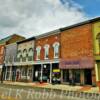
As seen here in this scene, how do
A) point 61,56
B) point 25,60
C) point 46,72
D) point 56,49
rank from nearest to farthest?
point 61,56
point 56,49
point 46,72
point 25,60

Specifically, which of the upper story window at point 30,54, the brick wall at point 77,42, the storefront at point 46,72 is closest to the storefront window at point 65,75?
the storefront at point 46,72

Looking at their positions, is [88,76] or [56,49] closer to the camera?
[88,76]

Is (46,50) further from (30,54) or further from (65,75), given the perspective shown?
(65,75)

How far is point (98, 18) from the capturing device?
23422mm

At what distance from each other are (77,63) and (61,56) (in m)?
3.81

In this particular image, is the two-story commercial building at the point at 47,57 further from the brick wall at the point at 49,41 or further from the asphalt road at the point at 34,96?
the asphalt road at the point at 34,96

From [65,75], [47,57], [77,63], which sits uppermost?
[47,57]

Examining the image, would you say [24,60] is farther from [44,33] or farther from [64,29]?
[64,29]

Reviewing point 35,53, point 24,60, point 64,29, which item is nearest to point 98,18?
point 64,29

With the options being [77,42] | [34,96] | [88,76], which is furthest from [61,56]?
[34,96]

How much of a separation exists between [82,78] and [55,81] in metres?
5.14

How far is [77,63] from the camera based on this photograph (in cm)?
2459

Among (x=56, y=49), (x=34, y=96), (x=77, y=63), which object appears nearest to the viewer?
(x=34, y=96)

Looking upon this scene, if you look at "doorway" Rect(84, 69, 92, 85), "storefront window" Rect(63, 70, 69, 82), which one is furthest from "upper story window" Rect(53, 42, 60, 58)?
"doorway" Rect(84, 69, 92, 85)
